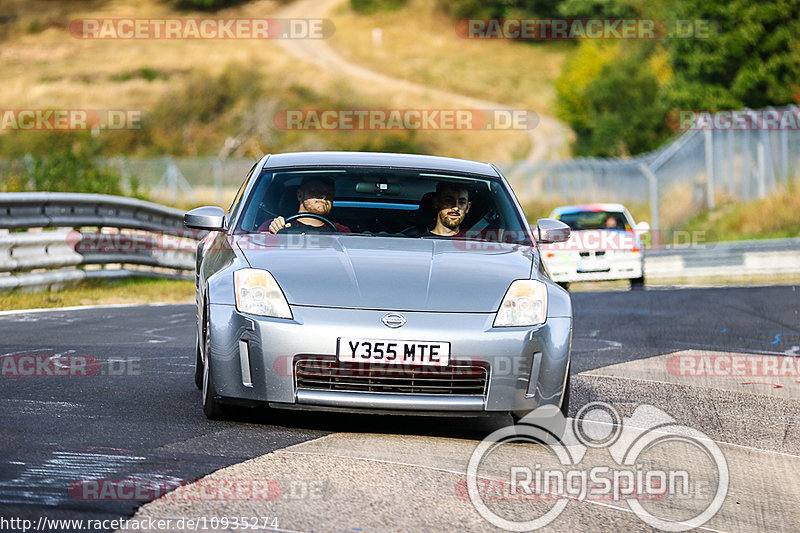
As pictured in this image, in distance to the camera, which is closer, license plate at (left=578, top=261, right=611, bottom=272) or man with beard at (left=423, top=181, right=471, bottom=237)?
man with beard at (left=423, top=181, right=471, bottom=237)

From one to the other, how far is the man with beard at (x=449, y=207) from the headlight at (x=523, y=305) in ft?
3.47

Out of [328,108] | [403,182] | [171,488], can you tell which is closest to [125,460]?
[171,488]

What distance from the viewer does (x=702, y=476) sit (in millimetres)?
6078

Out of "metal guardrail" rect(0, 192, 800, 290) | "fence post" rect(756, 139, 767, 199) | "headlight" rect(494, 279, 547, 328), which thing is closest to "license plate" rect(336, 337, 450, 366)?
"headlight" rect(494, 279, 547, 328)

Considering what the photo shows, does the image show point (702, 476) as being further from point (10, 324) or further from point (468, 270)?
point (10, 324)

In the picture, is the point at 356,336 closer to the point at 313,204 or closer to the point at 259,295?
the point at 259,295

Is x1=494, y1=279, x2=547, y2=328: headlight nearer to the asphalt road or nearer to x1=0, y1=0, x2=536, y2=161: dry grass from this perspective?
the asphalt road

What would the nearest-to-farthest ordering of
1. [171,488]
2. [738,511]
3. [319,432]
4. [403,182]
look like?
[171,488]
[738,511]
[319,432]
[403,182]

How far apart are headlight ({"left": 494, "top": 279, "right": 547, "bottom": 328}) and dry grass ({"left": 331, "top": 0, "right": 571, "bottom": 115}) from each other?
77034mm

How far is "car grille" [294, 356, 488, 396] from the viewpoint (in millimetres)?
6289

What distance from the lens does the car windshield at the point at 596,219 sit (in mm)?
22880

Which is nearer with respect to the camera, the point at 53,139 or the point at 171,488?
the point at 171,488

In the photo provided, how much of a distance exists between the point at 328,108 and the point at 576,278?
2044 inches

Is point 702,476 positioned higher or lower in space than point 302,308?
lower
